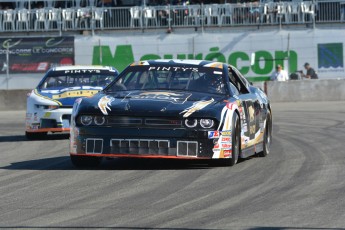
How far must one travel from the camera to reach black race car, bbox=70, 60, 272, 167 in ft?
33.1

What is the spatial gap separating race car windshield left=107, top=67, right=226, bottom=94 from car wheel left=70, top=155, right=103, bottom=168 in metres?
0.98

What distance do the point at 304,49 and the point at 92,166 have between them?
25333mm

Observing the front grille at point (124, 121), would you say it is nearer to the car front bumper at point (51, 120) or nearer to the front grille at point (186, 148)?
the front grille at point (186, 148)

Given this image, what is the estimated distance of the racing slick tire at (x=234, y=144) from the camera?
1045 centimetres

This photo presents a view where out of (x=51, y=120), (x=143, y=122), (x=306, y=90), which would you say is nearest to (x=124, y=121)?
(x=143, y=122)

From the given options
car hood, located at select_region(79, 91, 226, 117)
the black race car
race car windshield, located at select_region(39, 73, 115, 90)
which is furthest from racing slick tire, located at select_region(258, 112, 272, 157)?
race car windshield, located at select_region(39, 73, 115, 90)

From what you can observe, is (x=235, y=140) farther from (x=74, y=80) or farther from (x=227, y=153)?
(x=74, y=80)

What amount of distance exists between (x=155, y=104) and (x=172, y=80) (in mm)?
1077

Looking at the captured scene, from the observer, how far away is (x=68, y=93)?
1617 centimetres

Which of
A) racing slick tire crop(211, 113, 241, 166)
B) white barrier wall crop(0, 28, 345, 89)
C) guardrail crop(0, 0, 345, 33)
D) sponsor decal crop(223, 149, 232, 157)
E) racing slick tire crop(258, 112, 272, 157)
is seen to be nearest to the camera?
sponsor decal crop(223, 149, 232, 157)

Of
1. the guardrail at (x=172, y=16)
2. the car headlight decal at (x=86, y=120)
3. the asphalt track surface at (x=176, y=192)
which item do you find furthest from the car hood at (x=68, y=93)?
the guardrail at (x=172, y=16)

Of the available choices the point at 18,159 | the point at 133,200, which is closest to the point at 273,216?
the point at 133,200

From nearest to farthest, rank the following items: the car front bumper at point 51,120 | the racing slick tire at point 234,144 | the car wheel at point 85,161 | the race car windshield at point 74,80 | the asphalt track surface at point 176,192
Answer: the asphalt track surface at point 176,192 < the racing slick tire at point 234,144 < the car wheel at point 85,161 < the car front bumper at point 51,120 < the race car windshield at point 74,80

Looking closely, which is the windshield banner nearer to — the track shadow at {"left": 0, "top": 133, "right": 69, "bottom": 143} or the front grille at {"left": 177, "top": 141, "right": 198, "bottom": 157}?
the track shadow at {"left": 0, "top": 133, "right": 69, "bottom": 143}
